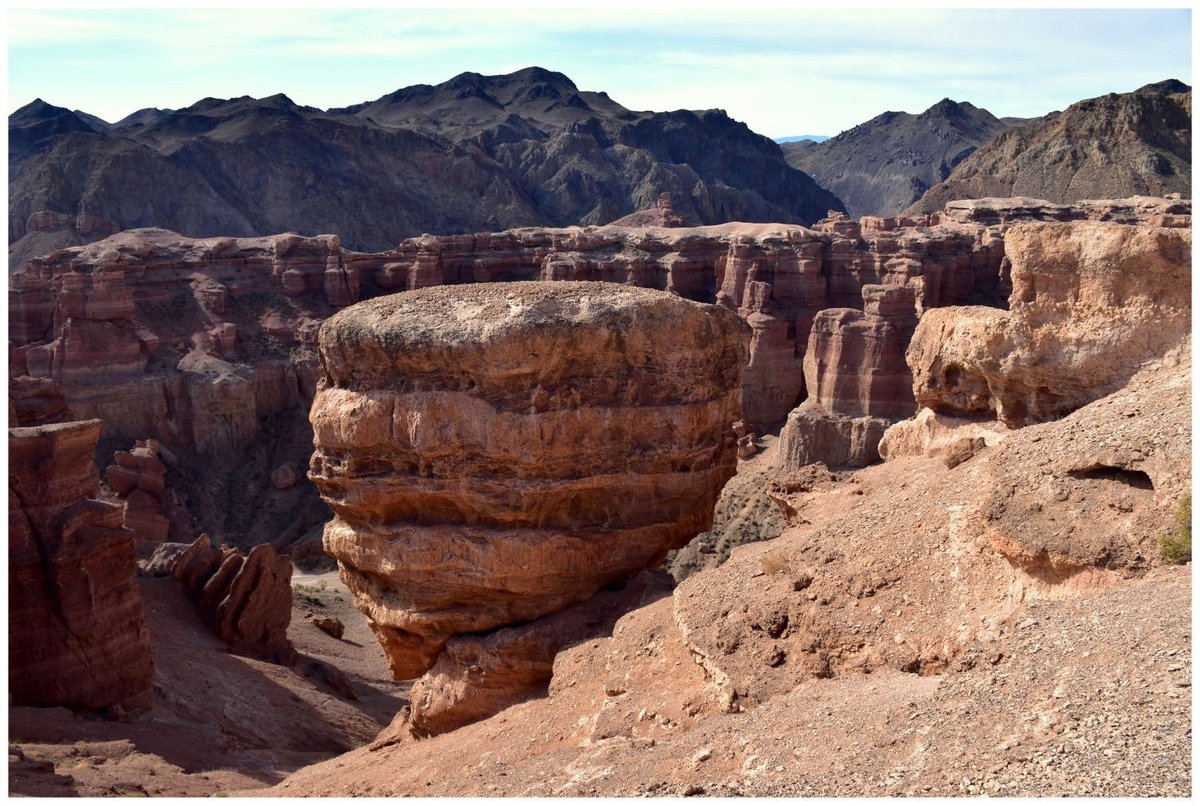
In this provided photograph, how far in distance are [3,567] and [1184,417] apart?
12.2 m

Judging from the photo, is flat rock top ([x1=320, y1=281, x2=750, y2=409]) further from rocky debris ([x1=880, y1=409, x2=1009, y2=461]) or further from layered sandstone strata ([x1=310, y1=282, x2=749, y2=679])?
rocky debris ([x1=880, y1=409, x2=1009, y2=461])

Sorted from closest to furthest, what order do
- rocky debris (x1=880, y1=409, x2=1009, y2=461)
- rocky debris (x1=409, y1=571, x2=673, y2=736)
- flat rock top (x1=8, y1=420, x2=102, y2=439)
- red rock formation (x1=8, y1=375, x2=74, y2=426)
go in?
rocky debris (x1=409, y1=571, x2=673, y2=736), rocky debris (x1=880, y1=409, x2=1009, y2=461), flat rock top (x1=8, y1=420, x2=102, y2=439), red rock formation (x1=8, y1=375, x2=74, y2=426)

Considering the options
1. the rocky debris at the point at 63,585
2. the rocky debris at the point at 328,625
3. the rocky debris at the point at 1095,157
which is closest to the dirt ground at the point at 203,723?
the rocky debris at the point at 328,625

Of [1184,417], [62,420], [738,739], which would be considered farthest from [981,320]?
[62,420]

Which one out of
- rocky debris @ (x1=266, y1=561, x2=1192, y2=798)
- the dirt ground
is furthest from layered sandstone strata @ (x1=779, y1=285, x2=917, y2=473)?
rocky debris @ (x1=266, y1=561, x2=1192, y2=798)

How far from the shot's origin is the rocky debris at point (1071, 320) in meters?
12.7

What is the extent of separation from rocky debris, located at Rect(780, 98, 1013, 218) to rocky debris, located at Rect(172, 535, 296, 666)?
121 metres

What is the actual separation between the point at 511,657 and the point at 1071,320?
7.67 m

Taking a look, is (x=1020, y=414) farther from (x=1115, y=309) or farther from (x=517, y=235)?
(x=517, y=235)

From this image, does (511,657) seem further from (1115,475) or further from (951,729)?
(1115,475)

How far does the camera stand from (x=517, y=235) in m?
60.8

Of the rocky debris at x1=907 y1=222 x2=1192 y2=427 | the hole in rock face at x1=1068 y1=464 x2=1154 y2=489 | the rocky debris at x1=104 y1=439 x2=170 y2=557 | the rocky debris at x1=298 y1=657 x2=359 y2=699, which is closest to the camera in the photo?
the hole in rock face at x1=1068 y1=464 x2=1154 y2=489

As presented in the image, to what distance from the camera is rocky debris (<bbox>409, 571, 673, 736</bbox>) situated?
564 inches

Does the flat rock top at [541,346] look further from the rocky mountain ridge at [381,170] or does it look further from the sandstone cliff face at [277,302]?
the rocky mountain ridge at [381,170]
